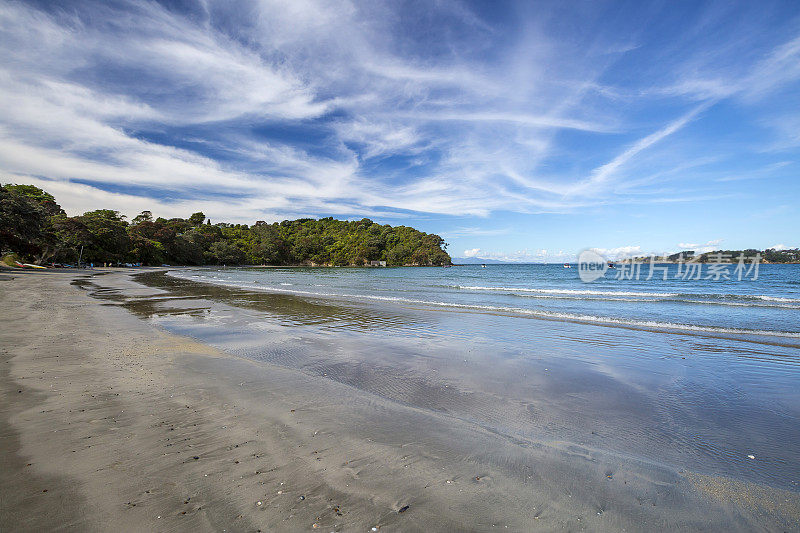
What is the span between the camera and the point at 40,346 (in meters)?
7.25

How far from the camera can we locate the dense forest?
42719 millimetres

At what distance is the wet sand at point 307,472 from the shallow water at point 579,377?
41 centimetres

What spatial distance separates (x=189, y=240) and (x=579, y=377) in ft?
389

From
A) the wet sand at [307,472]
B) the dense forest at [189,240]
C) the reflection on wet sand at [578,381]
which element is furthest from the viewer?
the dense forest at [189,240]

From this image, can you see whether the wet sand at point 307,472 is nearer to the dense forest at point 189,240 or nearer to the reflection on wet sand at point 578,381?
the reflection on wet sand at point 578,381

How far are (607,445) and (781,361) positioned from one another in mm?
7570

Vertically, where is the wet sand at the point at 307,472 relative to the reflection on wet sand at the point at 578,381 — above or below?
above

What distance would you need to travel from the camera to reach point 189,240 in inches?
Result: 4055

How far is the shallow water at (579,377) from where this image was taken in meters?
3.92

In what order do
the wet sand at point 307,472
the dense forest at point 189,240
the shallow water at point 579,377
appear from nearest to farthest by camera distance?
1. the wet sand at point 307,472
2. the shallow water at point 579,377
3. the dense forest at point 189,240

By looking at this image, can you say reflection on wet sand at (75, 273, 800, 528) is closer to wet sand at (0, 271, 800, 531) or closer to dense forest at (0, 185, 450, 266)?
wet sand at (0, 271, 800, 531)

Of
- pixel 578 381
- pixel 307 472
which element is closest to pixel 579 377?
pixel 578 381

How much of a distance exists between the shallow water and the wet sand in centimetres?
41

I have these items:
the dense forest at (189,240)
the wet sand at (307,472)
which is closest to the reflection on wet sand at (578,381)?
the wet sand at (307,472)
